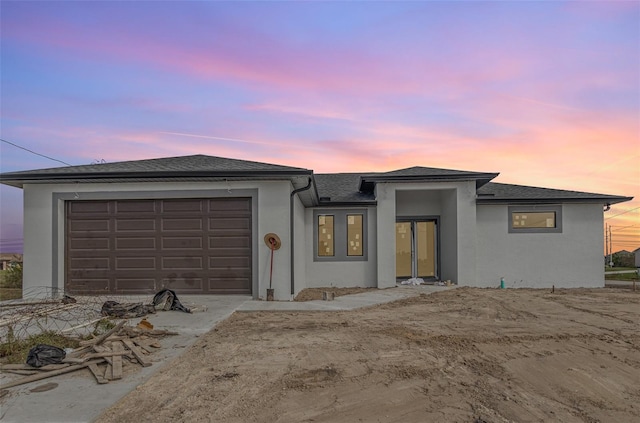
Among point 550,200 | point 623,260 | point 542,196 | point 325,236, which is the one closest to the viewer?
point 550,200

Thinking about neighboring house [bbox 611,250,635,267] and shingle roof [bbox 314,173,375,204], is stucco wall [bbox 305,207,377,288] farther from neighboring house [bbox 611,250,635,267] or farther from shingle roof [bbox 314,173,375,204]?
neighboring house [bbox 611,250,635,267]

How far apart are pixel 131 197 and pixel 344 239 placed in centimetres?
693

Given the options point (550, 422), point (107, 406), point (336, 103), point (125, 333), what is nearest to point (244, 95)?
point (336, 103)

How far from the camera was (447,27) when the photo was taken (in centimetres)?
1055

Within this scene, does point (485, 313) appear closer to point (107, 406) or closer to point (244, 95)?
point (107, 406)

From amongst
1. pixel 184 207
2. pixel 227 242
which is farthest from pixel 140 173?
pixel 227 242

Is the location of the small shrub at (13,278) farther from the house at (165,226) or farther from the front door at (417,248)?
the front door at (417,248)

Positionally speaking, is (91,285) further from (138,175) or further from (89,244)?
(138,175)

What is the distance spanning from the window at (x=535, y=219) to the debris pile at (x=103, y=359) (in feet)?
40.4

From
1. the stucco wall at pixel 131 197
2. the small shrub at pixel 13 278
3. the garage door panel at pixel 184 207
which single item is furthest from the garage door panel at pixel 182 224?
the small shrub at pixel 13 278

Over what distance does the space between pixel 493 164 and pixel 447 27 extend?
30.2ft

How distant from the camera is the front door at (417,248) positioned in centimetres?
1470

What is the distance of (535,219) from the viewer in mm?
13703

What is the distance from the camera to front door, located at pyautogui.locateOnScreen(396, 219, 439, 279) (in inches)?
579
